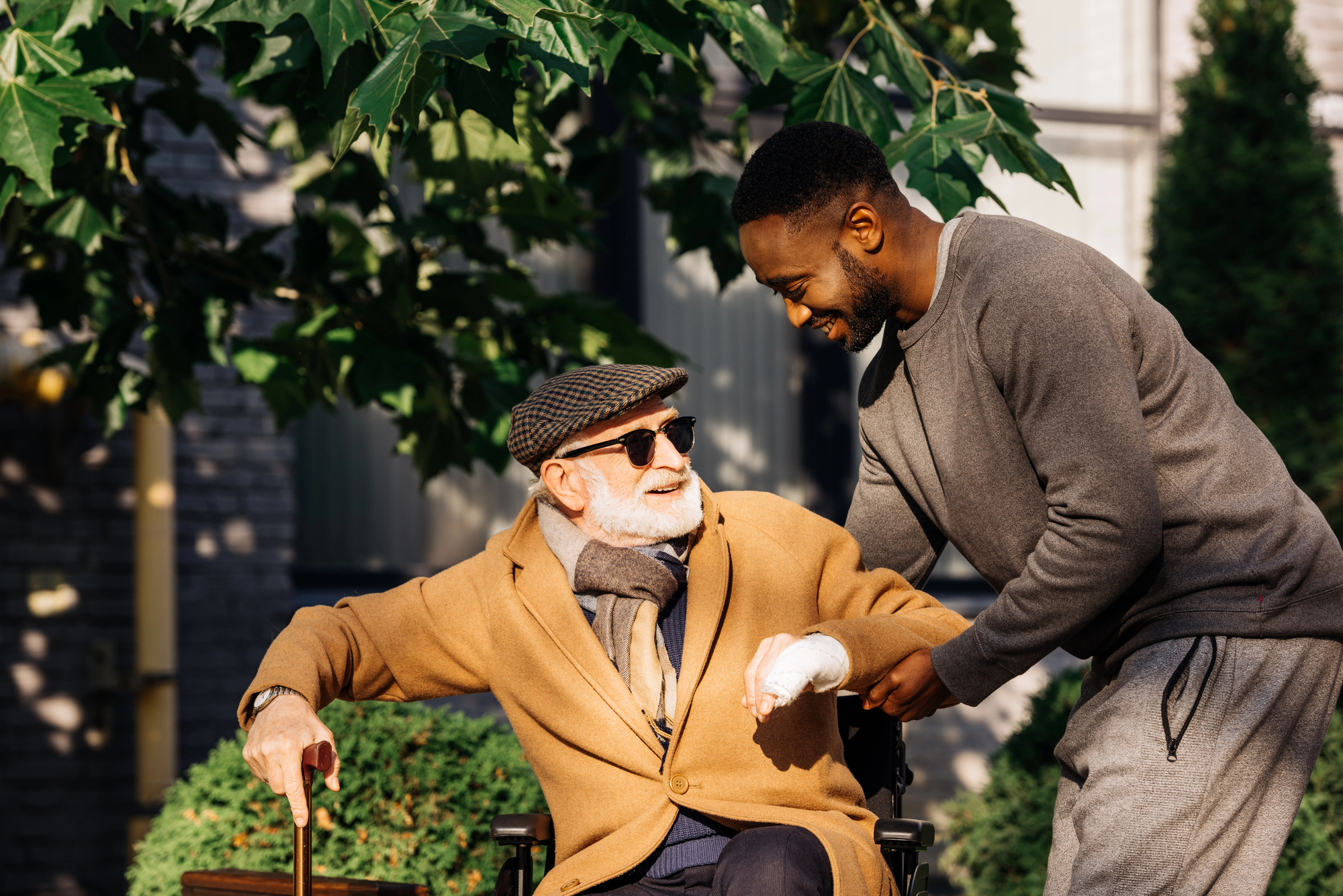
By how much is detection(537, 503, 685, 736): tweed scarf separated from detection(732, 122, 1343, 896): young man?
60 cm

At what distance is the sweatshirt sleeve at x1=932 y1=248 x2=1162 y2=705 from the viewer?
1848 millimetres

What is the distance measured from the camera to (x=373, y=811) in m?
3.40

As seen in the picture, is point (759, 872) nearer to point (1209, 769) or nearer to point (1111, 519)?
point (1209, 769)

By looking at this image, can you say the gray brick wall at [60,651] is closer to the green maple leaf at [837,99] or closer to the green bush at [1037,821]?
the green bush at [1037,821]

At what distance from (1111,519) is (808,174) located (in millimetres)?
698

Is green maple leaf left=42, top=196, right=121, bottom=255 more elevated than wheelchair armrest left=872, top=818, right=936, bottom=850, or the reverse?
green maple leaf left=42, top=196, right=121, bottom=255

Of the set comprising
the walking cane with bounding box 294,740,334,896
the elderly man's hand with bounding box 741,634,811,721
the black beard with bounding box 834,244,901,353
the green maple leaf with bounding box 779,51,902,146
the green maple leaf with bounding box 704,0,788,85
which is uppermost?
the green maple leaf with bounding box 704,0,788,85

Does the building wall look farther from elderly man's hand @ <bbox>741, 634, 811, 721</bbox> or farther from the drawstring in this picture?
→ the drawstring

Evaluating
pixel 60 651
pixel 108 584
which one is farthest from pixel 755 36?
pixel 60 651

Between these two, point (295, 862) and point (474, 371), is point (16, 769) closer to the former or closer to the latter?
point (474, 371)

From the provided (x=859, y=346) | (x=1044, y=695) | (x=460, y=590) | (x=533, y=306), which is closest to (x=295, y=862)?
(x=460, y=590)

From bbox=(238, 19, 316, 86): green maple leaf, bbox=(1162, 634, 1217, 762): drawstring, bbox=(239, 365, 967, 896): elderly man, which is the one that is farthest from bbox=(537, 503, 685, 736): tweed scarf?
bbox=(238, 19, 316, 86): green maple leaf

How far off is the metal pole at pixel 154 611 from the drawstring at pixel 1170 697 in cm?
435

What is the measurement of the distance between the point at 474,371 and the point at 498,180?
20.3 inches
